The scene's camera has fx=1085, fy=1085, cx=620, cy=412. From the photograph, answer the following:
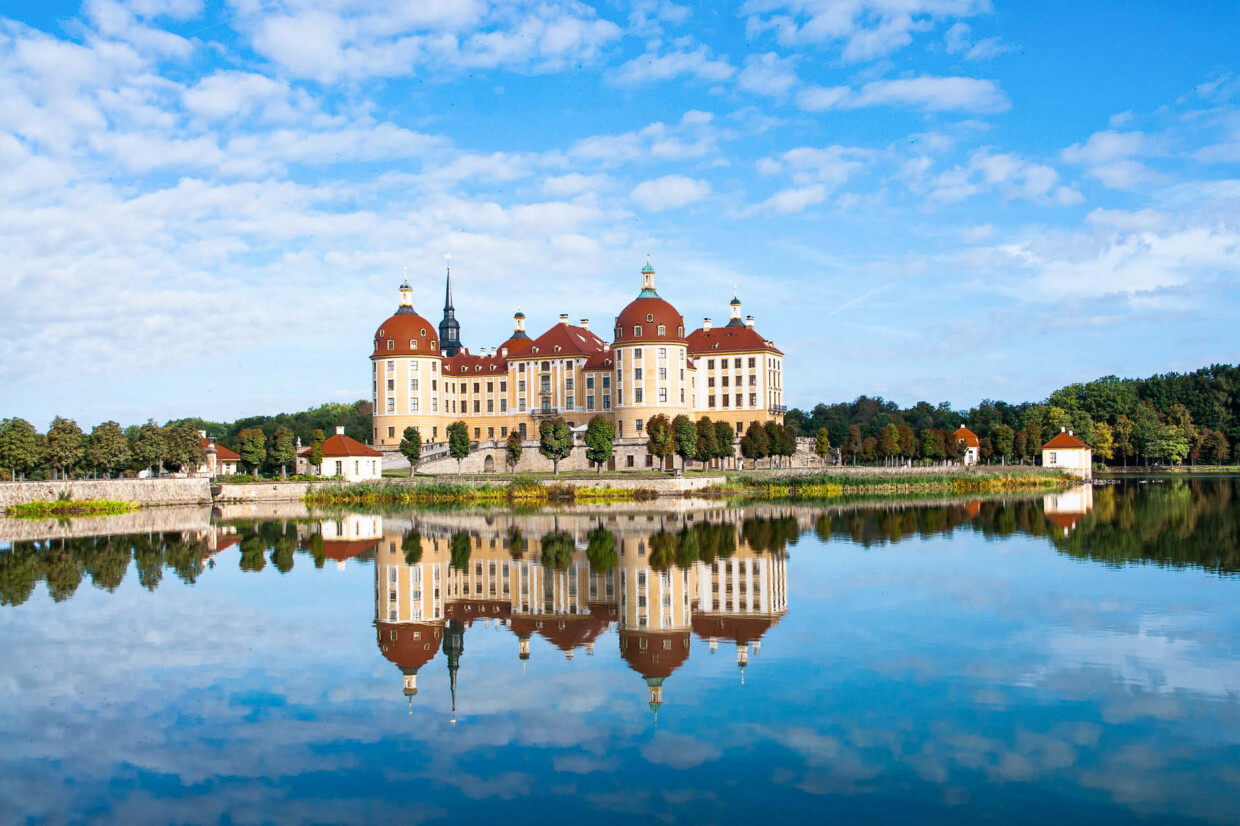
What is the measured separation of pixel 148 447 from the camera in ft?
143

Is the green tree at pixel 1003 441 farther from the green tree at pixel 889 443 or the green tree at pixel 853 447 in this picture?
the green tree at pixel 853 447

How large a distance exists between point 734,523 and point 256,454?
90.7 ft

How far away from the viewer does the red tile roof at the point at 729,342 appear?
64312 millimetres

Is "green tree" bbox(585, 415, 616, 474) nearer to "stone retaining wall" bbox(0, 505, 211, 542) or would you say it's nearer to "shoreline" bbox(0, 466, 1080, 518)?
"shoreline" bbox(0, 466, 1080, 518)

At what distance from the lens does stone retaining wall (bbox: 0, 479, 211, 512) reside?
36062 mm

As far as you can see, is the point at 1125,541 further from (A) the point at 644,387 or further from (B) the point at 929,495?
(A) the point at 644,387

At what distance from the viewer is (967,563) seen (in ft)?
63.8

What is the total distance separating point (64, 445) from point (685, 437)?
26.3 metres

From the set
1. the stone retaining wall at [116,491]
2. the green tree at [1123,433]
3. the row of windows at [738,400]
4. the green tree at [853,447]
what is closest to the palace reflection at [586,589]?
the stone retaining wall at [116,491]

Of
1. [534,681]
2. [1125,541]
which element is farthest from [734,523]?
[534,681]

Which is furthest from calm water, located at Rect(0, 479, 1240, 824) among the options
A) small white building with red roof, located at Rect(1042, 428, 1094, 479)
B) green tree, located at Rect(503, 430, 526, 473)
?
small white building with red roof, located at Rect(1042, 428, 1094, 479)

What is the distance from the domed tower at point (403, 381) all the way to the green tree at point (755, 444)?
18.8 meters

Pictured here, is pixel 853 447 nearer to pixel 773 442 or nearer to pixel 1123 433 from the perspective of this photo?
pixel 773 442

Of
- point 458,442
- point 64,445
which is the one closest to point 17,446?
point 64,445
